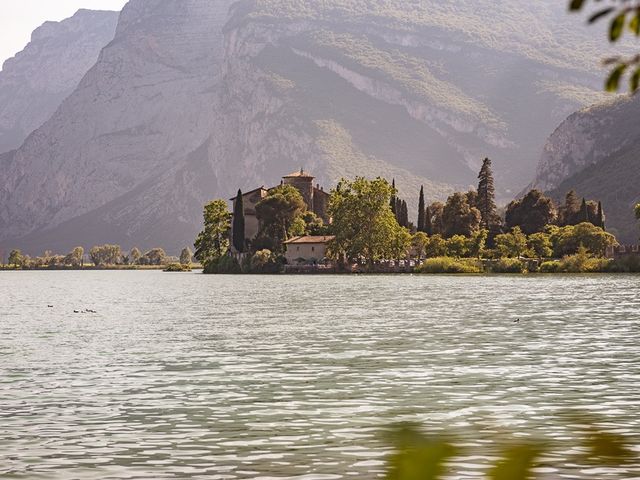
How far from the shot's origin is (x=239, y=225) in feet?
579

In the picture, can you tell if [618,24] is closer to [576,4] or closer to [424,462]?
[576,4]

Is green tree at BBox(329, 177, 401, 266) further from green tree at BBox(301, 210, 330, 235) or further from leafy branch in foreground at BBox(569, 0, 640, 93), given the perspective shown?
leafy branch in foreground at BBox(569, 0, 640, 93)

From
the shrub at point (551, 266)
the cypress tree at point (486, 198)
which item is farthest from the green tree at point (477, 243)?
the cypress tree at point (486, 198)

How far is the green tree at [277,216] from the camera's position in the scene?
173375mm

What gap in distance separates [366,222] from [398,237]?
5521 millimetres

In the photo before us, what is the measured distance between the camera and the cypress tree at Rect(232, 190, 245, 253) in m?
176

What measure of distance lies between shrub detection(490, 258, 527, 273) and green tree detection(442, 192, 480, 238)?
45.0 ft

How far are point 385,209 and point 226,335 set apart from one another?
110590 mm

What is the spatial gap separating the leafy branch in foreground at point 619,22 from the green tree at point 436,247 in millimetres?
157343

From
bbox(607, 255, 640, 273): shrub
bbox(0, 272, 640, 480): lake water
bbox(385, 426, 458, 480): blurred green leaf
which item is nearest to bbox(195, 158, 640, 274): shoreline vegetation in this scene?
bbox(607, 255, 640, 273): shrub

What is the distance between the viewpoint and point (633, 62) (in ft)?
10.1

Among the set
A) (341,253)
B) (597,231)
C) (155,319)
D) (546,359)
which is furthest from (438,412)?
(341,253)

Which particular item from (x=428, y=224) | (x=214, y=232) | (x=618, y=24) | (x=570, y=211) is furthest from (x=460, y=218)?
(x=618, y=24)

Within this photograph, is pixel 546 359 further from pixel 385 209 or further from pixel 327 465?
pixel 385 209
